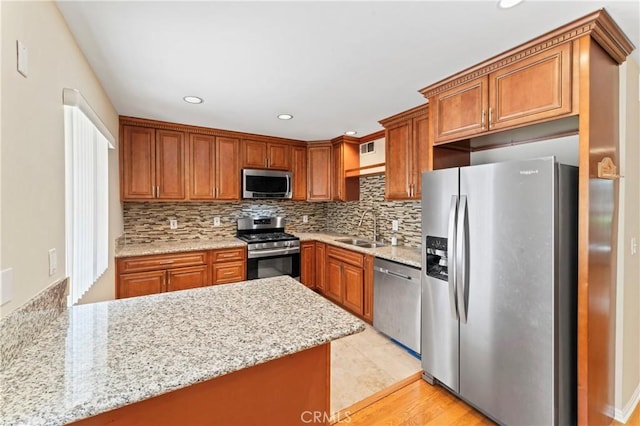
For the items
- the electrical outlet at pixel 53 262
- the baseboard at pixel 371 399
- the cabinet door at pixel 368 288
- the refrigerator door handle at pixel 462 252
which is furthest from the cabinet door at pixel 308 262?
the electrical outlet at pixel 53 262

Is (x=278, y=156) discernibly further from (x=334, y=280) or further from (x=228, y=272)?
(x=334, y=280)

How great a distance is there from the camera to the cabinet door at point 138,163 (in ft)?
10.2

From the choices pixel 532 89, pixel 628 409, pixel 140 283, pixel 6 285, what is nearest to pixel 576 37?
pixel 532 89

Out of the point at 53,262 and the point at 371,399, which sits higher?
the point at 53,262

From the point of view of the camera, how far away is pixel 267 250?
363 centimetres

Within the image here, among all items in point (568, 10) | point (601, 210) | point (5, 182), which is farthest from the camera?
point (601, 210)

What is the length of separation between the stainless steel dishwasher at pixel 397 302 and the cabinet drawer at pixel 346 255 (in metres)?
0.30

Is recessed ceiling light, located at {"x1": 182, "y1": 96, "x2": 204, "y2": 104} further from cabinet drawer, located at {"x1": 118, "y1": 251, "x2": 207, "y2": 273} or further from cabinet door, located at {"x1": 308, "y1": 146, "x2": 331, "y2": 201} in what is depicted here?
cabinet door, located at {"x1": 308, "y1": 146, "x2": 331, "y2": 201}

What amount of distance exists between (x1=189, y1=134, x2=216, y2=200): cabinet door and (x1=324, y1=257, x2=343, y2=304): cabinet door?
177cm

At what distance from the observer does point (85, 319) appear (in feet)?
4.02

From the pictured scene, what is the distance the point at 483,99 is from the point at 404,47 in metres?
0.68

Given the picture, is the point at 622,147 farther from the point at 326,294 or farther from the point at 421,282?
the point at 326,294

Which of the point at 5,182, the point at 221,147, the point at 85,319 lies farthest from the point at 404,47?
the point at 221,147

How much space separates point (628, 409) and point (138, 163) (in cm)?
469
